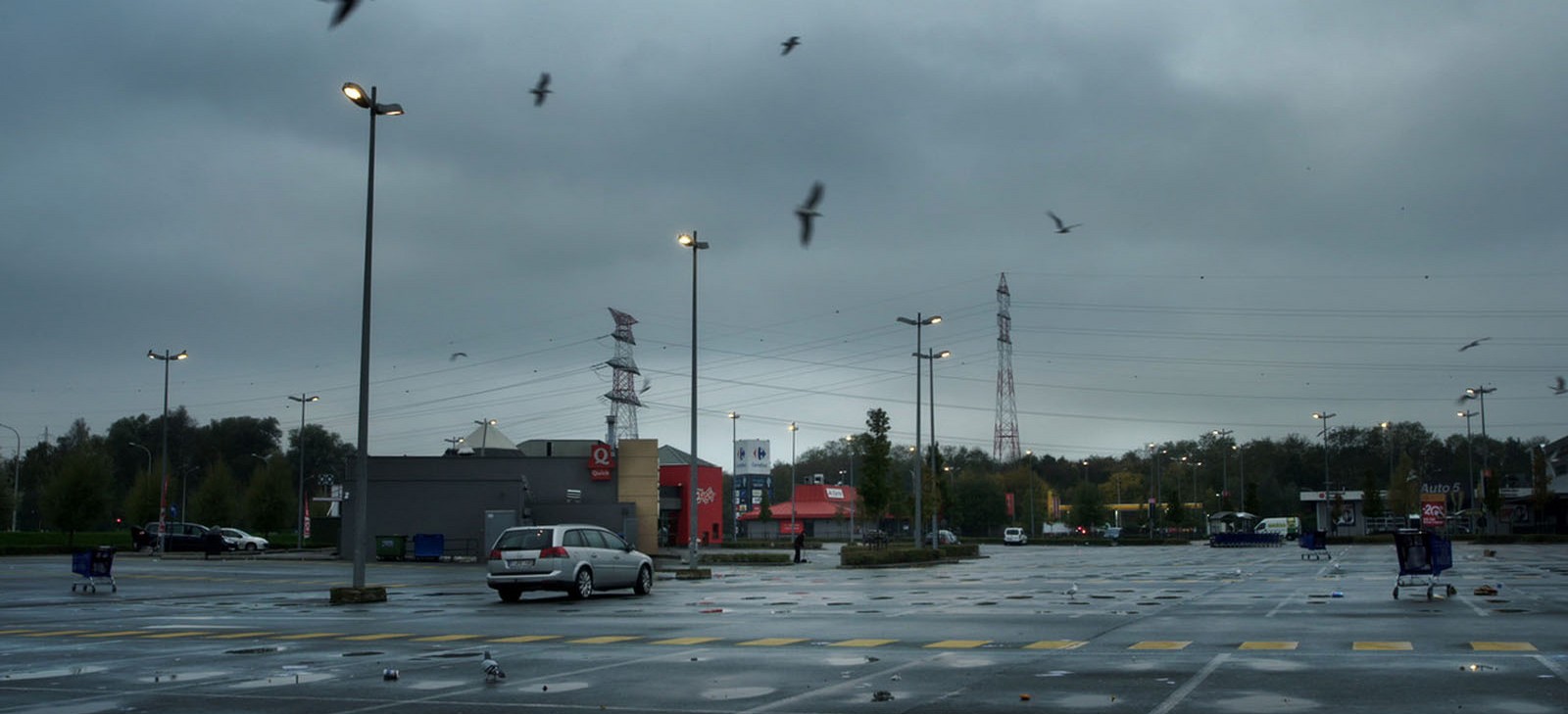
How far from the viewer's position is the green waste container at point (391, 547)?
55125 millimetres

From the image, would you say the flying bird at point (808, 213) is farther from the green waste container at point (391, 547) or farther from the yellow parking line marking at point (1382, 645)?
the green waste container at point (391, 547)

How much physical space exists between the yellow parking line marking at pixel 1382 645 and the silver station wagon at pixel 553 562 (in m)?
15.7

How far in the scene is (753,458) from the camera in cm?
13888

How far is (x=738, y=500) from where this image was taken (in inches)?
5477

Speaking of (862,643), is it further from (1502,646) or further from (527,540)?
(527,540)

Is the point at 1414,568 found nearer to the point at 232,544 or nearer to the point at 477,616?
the point at 477,616

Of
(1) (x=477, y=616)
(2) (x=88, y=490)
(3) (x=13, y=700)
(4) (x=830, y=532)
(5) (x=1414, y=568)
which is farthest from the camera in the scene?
(4) (x=830, y=532)

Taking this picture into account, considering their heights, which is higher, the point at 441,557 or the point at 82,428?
the point at 82,428

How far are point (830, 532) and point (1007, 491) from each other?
19.5 metres

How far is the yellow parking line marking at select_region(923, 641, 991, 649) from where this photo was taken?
14.7 metres

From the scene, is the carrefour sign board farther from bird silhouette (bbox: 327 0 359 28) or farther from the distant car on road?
bird silhouette (bbox: 327 0 359 28)

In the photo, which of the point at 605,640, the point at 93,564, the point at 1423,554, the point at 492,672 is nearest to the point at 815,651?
the point at 605,640

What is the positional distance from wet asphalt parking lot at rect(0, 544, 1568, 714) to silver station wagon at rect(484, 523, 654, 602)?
0.61 metres

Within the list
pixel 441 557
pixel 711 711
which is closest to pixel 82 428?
pixel 441 557
